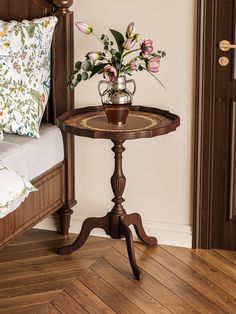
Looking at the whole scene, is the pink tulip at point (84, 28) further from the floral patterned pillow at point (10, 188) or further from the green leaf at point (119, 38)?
the floral patterned pillow at point (10, 188)

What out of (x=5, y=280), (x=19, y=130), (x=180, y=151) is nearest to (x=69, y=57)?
(x=19, y=130)

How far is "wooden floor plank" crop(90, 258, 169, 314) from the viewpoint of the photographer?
2840 mm

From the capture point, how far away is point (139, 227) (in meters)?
3.37

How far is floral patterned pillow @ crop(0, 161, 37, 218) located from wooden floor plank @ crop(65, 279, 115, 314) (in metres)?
0.48

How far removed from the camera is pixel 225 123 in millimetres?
3305

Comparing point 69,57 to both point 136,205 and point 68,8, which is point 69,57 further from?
point 136,205

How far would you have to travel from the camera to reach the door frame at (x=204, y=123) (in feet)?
10.5

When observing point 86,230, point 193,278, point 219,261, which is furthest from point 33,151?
point 219,261

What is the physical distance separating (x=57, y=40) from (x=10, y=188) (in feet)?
3.34

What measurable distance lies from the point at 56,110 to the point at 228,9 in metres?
0.97

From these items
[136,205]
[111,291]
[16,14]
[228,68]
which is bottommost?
[111,291]

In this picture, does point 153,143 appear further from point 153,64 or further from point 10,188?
point 10,188

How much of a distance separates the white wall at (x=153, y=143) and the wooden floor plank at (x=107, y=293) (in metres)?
0.51

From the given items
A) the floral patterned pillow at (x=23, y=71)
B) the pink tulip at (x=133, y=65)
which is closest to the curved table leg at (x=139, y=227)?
the floral patterned pillow at (x=23, y=71)
